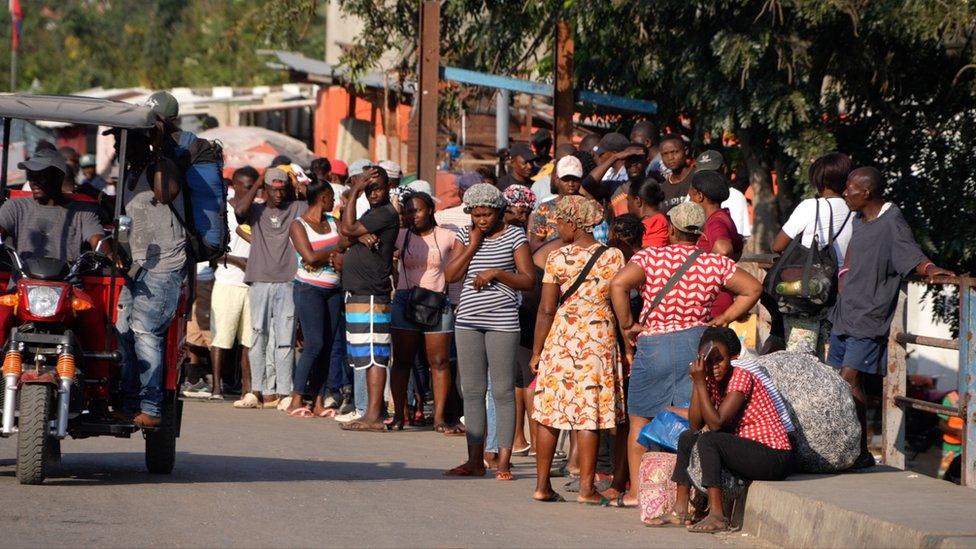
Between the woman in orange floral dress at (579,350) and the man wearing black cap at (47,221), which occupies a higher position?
the man wearing black cap at (47,221)

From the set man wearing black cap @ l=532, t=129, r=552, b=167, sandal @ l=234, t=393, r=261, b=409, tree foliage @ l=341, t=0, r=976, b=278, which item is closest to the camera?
tree foliage @ l=341, t=0, r=976, b=278

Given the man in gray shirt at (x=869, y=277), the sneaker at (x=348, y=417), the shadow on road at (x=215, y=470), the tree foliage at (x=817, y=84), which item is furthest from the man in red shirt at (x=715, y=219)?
the sneaker at (x=348, y=417)

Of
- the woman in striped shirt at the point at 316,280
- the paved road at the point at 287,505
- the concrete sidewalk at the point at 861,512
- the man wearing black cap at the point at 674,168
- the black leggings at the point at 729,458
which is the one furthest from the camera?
the woman in striped shirt at the point at 316,280

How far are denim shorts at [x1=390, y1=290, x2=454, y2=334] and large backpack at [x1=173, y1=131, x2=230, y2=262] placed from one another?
11.4ft

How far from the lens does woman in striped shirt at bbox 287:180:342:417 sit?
44.3 feet

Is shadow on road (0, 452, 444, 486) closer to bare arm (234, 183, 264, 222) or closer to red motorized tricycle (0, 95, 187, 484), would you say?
red motorized tricycle (0, 95, 187, 484)

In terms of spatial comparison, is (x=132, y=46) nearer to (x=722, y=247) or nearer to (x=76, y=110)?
(x=76, y=110)

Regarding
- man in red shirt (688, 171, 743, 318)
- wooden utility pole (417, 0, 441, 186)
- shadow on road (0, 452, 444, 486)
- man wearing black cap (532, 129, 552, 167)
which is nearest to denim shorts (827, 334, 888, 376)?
man in red shirt (688, 171, 743, 318)

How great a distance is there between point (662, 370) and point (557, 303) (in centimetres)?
79

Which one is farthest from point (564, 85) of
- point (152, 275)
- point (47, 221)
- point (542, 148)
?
point (47, 221)

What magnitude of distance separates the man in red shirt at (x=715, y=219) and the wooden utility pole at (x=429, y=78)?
5035 mm

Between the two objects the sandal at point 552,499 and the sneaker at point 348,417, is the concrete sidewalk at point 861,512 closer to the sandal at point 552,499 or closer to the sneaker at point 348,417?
the sandal at point 552,499

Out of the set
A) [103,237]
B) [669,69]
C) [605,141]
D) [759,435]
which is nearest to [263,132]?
[669,69]

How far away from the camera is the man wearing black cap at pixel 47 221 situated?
29.3 feet
